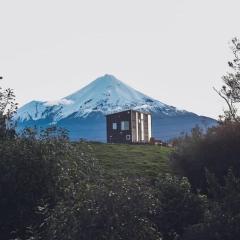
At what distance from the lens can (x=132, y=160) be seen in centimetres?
4141

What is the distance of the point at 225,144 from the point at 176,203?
1011 centimetres

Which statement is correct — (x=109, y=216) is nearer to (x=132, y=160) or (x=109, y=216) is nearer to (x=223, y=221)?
(x=223, y=221)

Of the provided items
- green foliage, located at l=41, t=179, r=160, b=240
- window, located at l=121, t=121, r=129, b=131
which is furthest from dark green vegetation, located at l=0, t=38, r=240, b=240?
window, located at l=121, t=121, r=129, b=131

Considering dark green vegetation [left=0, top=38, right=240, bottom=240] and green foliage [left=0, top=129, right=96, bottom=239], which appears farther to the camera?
green foliage [left=0, top=129, right=96, bottom=239]

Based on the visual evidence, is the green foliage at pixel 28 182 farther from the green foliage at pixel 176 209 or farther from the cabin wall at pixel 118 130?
the cabin wall at pixel 118 130

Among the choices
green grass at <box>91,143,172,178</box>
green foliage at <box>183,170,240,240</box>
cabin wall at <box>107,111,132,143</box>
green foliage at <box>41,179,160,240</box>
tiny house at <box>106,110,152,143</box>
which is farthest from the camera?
tiny house at <box>106,110,152,143</box>

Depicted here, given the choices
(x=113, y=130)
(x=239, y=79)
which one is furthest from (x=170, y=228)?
(x=113, y=130)

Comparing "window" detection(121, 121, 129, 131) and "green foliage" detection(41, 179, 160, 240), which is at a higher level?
"window" detection(121, 121, 129, 131)

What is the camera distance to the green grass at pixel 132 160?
119 feet

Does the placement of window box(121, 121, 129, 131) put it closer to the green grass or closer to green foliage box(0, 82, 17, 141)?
the green grass

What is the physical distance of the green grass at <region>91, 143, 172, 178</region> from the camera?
1423 inches

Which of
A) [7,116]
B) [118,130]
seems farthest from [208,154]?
[118,130]

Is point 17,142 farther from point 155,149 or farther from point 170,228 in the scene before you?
point 155,149

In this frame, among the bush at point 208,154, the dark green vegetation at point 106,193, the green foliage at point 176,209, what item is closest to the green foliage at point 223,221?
the dark green vegetation at point 106,193
